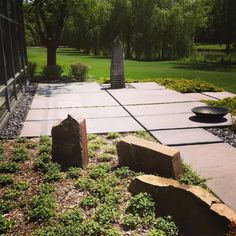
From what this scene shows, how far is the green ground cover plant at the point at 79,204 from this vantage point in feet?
12.5

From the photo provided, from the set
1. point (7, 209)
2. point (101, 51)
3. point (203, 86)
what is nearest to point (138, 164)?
point (7, 209)

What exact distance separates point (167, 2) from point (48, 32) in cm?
2254

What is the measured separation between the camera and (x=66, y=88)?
14.4 m

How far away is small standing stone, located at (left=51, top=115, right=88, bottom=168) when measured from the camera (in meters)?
5.44

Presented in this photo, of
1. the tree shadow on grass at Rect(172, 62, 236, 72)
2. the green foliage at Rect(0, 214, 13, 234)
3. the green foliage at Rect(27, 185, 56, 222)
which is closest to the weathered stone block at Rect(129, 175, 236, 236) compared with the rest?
the green foliage at Rect(27, 185, 56, 222)

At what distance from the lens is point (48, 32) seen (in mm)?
18594

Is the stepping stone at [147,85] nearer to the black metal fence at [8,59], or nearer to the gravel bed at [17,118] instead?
the gravel bed at [17,118]

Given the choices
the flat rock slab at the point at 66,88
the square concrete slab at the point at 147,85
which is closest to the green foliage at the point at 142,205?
the flat rock slab at the point at 66,88

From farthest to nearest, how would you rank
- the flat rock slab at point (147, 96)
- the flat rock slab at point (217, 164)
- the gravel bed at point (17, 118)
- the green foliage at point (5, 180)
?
the flat rock slab at point (147, 96) < the gravel bed at point (17, 118) < the green foliage at point (5, 180) < the flat rock slab at point (217, 164)

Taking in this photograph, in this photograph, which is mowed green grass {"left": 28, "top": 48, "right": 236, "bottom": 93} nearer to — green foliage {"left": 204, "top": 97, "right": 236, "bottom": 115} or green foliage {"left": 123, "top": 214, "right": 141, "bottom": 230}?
green foliage {"left": 204, "top": 97, "right": 236, "bottom": 115}

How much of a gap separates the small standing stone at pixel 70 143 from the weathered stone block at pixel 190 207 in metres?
1.42

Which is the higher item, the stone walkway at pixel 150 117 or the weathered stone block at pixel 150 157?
the weathered stone block at pixel 150 157

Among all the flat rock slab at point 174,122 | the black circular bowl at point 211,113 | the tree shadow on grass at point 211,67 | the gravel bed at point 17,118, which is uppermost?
the black circular bowl at point 211,113

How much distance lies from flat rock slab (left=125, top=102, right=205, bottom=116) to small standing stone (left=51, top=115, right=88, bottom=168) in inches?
154
